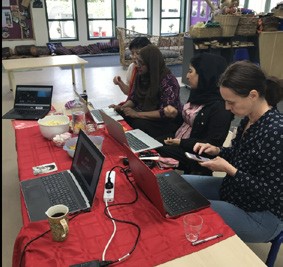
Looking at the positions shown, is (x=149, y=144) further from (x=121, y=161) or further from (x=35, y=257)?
(x=35, y=257)

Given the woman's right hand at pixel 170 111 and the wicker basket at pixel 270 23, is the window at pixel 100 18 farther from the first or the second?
the woman's right hand at pixel 170 111

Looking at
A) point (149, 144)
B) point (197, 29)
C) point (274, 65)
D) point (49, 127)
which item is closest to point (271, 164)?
point (149, 144)

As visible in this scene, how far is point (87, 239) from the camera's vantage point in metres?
1.09

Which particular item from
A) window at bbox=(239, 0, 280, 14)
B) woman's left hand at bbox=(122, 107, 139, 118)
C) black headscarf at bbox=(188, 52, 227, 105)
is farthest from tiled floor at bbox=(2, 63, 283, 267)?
window at bbox=(239, 0, 280, 14)

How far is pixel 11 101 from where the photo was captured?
480 centimetres

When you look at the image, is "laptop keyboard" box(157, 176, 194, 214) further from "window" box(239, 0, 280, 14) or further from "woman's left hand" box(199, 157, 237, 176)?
"window" box(239, 0, 280, 14)

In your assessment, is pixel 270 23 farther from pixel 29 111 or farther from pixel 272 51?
pixel 29 111

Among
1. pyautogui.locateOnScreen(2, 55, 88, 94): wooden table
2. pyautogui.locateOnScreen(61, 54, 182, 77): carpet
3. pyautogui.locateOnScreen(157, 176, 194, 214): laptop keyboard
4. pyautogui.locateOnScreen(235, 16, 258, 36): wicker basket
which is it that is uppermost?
pyautogui.locateOnScreen(235, 16, 258, 36): wicker basket

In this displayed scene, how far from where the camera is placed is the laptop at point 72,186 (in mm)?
1252

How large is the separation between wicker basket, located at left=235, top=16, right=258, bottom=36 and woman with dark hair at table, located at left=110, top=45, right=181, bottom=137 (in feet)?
10.9

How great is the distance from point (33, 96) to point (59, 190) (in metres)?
1.40

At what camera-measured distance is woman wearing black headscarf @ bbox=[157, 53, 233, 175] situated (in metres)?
1.93

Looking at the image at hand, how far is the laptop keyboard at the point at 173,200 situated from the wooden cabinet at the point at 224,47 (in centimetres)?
414

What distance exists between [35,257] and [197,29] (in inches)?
184
